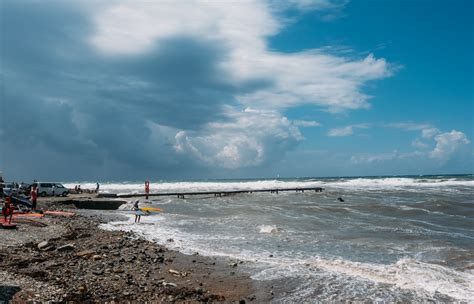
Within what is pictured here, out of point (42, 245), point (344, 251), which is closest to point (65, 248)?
point (42, 245)

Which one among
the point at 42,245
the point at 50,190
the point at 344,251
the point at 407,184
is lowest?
the point at 344,251

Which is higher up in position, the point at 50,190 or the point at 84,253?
the point at 50,190

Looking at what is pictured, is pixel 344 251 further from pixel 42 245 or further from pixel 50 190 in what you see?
pixel 50 190

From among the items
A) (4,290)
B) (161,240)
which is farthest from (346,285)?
(161,240)

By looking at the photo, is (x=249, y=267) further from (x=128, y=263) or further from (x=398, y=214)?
(x=398, y=214)

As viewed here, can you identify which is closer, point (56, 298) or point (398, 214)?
point (56, 298)

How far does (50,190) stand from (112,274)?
3765cm

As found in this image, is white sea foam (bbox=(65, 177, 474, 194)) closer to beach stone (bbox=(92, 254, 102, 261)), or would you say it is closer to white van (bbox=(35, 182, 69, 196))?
white van (bbox=(35, 182, 69, 196))

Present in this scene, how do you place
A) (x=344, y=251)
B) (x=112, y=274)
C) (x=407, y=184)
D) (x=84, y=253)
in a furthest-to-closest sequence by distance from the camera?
1. (x=407, y=184)
2. (x=344, y=251)
3. (x=84, y=253)
4. (x=112, y=274)

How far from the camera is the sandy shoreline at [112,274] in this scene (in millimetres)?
8125

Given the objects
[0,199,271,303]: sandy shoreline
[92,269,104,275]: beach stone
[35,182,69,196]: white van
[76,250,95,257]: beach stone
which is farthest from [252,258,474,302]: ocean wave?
[35,182,69,196]: white van

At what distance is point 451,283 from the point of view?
997 centimetres

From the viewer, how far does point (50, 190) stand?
42719mm

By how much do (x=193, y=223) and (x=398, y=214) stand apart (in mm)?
15457
